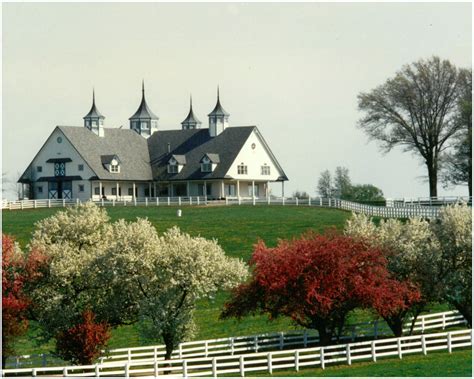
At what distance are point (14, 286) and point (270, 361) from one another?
10377 mm

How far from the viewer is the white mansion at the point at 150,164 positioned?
93.6m

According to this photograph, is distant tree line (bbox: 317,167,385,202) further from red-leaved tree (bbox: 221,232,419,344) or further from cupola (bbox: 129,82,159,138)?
red-leaved tree (bbox: 221,232,419,344)

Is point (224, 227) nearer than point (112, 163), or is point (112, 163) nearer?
point (224, 227)

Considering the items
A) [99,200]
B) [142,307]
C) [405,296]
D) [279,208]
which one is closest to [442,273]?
[405,296]

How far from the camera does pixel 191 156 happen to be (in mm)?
97312

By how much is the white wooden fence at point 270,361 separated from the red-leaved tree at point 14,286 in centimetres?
157

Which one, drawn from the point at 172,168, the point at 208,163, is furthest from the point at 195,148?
the point at 208,163

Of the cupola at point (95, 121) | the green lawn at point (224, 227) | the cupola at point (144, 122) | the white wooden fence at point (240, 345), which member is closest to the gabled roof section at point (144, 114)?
the cupola at point (144, 122)

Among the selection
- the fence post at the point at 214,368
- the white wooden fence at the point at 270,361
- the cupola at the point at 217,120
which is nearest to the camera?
the fence post at the point at 214,368

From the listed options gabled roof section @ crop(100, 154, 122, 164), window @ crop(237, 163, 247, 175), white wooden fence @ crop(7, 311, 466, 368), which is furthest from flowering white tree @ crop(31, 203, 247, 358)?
window @ crop(237, 163, 247, 175)

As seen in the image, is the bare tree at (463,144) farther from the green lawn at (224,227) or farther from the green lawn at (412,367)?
the green lawn at (412,367)

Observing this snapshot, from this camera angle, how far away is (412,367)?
118ft

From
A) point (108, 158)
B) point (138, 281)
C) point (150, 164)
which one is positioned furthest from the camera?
point (150, 164)

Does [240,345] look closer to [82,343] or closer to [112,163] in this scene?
[82,343]
